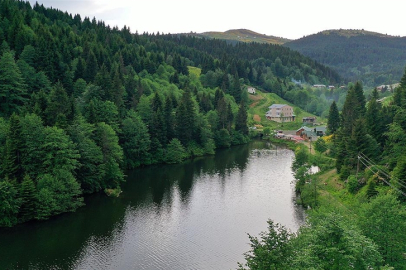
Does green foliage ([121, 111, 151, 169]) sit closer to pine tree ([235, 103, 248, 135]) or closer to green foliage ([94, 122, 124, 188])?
green foliage ([94, 122, 124, 188])

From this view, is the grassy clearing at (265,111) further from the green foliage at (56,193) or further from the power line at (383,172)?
the green foliage at (56,193)

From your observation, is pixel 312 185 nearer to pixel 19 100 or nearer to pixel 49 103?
pixel 49 103

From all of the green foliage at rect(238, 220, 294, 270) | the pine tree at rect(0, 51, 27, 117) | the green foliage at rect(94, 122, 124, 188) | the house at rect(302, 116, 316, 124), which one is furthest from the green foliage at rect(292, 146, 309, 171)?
the house at rect(302, 116, 316, 124)

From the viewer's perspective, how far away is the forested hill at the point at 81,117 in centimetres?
4722

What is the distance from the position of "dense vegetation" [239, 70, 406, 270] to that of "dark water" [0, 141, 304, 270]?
Answer: 12.7 feet

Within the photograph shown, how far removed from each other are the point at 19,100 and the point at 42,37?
862 inches

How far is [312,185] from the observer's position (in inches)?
2018

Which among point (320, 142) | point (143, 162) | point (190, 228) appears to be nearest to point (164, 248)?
point (190, 228)

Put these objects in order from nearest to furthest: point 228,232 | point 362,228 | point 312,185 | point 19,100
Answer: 1. point 362,228
2. point 228,232
3. point 312,185
4. point 19,100

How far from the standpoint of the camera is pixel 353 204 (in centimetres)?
4044

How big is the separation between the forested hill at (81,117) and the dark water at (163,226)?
12.6 ft

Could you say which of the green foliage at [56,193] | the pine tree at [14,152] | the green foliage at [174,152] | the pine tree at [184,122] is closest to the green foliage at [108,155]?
the green foliage at [56,193]

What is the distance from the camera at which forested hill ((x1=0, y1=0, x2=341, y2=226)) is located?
47.2 meters

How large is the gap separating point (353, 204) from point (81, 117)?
40.4m
